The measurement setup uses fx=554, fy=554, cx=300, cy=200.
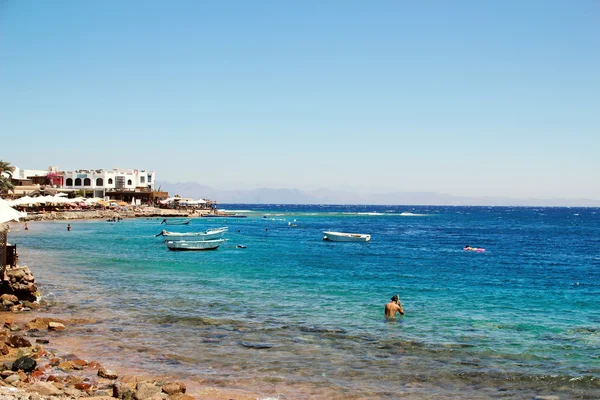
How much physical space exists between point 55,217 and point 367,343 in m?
84.8

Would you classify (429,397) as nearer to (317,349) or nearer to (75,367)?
(317,349)

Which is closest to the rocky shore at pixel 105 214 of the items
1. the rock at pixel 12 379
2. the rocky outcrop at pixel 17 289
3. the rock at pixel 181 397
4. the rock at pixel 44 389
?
the rocky outcrop at pixel 17 289

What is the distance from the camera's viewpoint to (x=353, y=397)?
13523 millimetres

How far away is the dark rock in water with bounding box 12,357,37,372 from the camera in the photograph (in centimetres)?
1384

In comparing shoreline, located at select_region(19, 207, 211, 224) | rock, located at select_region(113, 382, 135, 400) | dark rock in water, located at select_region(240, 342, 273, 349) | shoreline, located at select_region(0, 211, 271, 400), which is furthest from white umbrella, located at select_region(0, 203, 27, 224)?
shoreline, located at select_region(19, 207, 211, 224)

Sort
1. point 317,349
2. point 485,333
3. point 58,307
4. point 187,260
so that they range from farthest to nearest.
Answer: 1. point 187,260
2. point 58,307
3. point 485,333
4. point 317,349

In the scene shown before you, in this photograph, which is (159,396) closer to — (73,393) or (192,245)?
(73,393)

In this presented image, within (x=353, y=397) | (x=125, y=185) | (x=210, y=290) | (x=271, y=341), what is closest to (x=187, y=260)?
(x=210, y=290)

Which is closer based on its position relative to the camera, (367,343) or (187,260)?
(367,343)

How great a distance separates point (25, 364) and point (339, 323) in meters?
11.1

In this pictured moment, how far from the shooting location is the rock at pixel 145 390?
12.3 m

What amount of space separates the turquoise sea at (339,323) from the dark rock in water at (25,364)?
2255 millimetres

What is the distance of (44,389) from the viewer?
39.4ft

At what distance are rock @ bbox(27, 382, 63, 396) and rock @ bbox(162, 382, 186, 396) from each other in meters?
2.27
